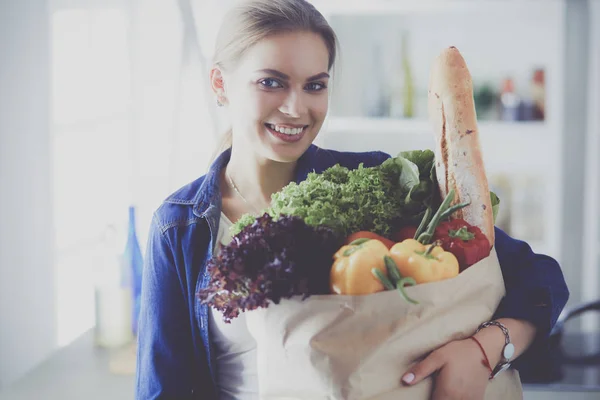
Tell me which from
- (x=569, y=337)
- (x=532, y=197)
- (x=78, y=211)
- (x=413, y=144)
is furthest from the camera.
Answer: (x=413, y=144)

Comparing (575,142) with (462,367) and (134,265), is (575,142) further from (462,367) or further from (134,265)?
(462,367)

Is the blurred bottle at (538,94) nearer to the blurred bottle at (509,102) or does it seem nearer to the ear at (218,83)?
the blurred bottle at (509,102)

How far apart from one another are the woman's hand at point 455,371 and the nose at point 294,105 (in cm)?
46

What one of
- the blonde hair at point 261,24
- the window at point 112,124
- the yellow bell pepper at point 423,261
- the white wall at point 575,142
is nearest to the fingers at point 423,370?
the yellow bell pepper at point 423,261

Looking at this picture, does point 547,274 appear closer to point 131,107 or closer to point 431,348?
point 431,348

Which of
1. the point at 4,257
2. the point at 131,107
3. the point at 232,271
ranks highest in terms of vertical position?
the point at 131,107

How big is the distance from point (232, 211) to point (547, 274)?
56 centimetres

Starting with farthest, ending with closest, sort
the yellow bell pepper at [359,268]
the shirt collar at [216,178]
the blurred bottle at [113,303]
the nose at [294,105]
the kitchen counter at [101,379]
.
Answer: the blurred bottle at [113,303], the kitchen counter at [101,379], the shirt collar at [216,178], the nose at [294,105], the yellow bell pepper at [359,268]

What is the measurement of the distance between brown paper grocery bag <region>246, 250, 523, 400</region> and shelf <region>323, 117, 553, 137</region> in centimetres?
192

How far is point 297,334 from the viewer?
2.83ft

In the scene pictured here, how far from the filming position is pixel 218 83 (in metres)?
1.36

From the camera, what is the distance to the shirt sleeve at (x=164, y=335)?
124 cm

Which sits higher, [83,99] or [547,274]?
[83,99]

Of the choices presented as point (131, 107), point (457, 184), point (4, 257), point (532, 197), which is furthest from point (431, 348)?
point (532, 197)
